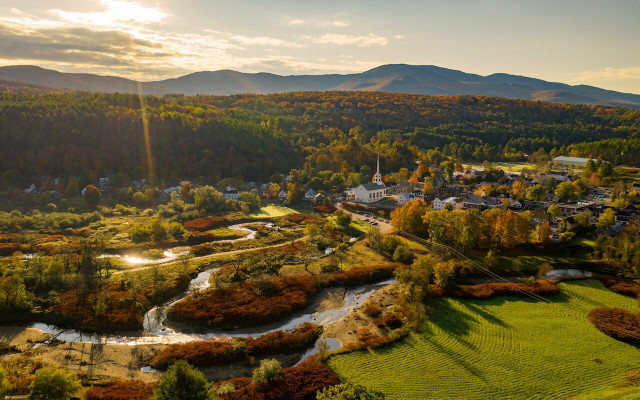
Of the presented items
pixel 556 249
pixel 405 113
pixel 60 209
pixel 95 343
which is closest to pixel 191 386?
pixel 95 343

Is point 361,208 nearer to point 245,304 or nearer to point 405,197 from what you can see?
point 405,197

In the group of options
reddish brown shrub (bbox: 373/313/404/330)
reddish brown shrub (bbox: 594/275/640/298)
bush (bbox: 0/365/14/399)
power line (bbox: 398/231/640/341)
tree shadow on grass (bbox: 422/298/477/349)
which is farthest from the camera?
reddish brown shrub (bbox: 594/275/640/298)

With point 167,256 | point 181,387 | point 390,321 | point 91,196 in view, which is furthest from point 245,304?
point 91,196

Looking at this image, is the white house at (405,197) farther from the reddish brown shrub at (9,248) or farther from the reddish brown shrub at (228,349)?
the reddish brown shrub at (9,248)

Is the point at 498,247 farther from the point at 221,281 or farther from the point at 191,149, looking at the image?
the point at 191,149

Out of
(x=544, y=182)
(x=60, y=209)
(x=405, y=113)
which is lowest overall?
(x=60, y=209)

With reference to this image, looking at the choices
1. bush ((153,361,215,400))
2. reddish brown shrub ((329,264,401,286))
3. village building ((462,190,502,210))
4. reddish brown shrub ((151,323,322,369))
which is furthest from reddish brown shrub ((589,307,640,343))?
village building ((462,190,502,210))

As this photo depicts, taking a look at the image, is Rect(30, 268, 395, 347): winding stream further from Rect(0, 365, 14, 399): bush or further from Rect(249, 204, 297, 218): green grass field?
Rect(249, 204, 297, 218): green grass field
